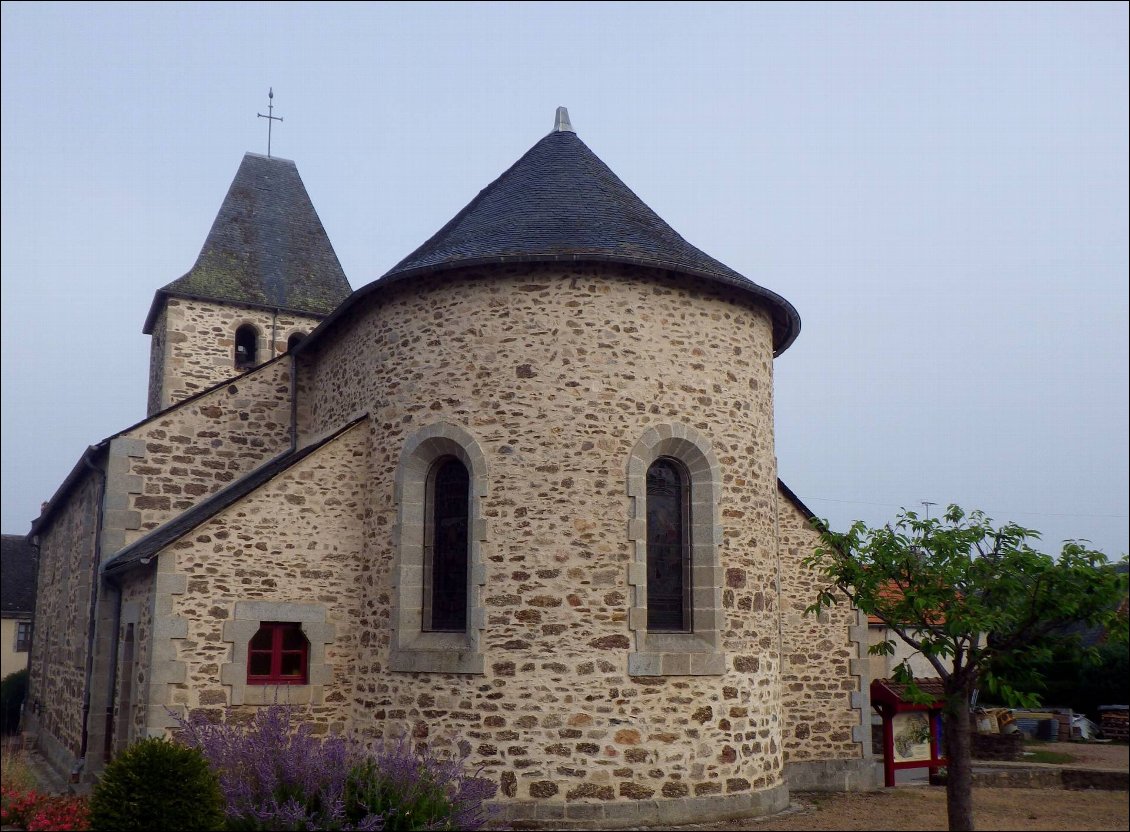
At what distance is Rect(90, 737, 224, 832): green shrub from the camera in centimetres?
693

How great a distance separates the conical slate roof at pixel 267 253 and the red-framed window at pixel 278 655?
10667 millimetres

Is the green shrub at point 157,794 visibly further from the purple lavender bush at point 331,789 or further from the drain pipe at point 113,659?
the drain pipe at point 113,659

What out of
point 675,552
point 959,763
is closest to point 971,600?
point 959,763

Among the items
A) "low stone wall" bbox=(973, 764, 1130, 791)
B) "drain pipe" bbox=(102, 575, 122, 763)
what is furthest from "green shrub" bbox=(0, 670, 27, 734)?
"low stone wall" bbox=(973, 764, 1130, 791)

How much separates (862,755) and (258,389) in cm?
921

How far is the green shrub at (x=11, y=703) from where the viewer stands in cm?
2164

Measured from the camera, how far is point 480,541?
10156mm

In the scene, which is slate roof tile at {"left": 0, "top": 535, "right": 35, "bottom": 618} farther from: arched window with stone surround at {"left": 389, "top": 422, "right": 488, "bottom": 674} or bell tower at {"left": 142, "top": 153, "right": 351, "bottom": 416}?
arched window with stone surround at {"left": 389, "top": 422, "right": 488, "bottom": 674}

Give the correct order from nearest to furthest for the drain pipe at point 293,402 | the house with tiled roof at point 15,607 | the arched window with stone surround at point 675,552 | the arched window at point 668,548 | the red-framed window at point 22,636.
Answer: the arched window with stone surround at point 675,552 < the arched window at point 668,548 < the drain pipe at point 293,402 < the house with tiled roof at point 15,607 < the red-framed window at point 22,636

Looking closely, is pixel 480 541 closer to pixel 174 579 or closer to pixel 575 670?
pixel 575 670

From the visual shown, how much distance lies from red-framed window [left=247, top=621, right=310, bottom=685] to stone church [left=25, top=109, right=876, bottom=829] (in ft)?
0.08

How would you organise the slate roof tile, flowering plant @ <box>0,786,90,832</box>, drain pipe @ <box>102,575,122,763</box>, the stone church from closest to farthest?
1. flowering plant @ <box>0,786,90,832</box>
2. the stone church
3. drain pipe @ <box>102,575,122,763</box>
4. the slate roof tile

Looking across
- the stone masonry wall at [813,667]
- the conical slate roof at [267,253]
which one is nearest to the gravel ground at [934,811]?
the stone masonry wall at [813,667]

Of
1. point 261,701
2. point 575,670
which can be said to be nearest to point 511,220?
point 575,670
